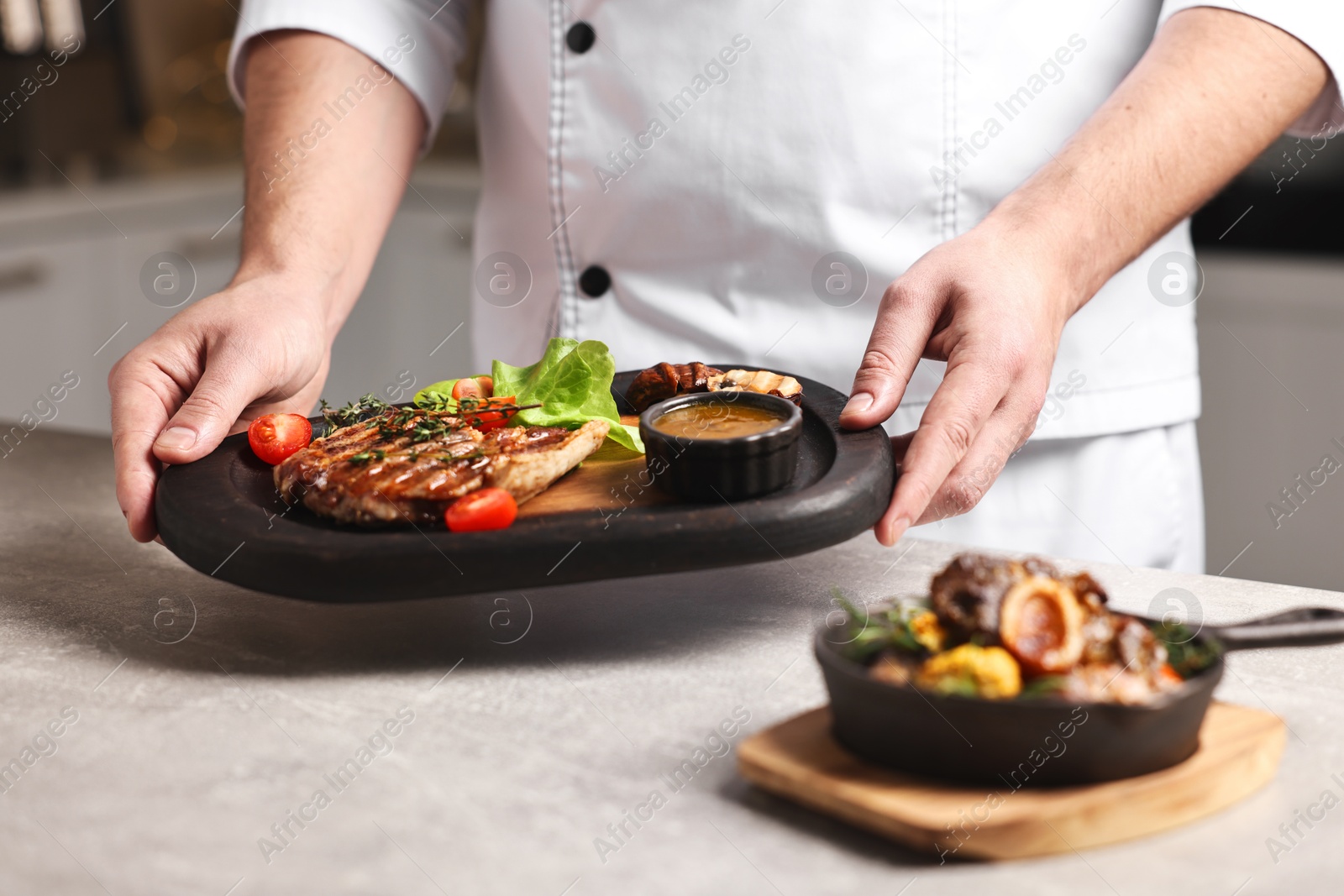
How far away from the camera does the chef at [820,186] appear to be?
1.36 meters

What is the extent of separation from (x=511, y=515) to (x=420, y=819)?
1.08 feet

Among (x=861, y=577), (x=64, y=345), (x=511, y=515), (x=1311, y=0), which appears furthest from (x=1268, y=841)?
(x=64, y=345)

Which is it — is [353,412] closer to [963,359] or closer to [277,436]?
[277,436]

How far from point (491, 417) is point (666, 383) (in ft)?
0.65

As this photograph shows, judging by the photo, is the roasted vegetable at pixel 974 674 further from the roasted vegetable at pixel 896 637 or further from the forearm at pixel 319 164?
the forearm at pixel 319 164

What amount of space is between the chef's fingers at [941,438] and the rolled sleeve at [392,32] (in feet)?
3.18

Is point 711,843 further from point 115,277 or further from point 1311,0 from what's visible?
point 115,277

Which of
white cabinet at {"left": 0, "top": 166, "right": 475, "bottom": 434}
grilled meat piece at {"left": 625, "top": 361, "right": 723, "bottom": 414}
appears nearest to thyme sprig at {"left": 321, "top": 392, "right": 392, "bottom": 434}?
grilled meat piece at {"left": 625, "top": 361, "right": 723, "bottom": 414}

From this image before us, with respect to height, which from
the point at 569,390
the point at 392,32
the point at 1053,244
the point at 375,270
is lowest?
the point at 375,270

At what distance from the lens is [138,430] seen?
1263 mm

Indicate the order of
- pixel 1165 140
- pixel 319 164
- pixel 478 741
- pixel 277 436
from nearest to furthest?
pixel 478 741
pixel 277 436
pixel 1165 140
pixel 319 164

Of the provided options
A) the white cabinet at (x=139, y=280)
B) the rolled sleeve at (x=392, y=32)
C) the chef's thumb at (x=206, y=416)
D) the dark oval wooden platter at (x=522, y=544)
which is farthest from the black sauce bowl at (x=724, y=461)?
the white cabinet at (x=139, y=280)

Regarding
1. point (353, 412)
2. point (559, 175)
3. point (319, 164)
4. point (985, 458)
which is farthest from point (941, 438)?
point (319, 164)

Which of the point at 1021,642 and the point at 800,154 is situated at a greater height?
the point at 800,154
